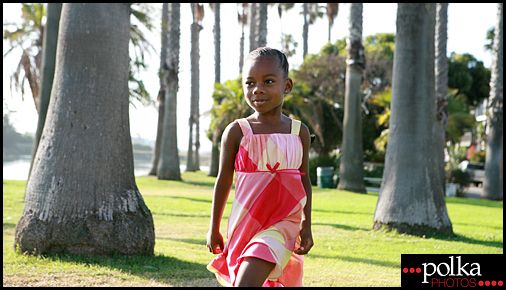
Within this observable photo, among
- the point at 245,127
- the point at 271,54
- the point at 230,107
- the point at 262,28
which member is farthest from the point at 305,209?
the point at 230,107

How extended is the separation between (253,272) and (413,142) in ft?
20.3

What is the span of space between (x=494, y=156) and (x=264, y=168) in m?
16.6

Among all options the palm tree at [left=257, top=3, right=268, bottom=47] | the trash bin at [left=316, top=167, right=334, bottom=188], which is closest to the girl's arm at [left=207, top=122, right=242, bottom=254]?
the palm tree at [left=257, top=3, right=268, bottom=47]

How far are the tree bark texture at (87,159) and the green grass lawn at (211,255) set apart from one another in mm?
242

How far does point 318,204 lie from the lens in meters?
12.3

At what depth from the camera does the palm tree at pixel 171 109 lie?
21.6m

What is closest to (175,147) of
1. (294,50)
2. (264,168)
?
(264,168)

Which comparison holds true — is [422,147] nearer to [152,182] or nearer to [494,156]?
[494,156]

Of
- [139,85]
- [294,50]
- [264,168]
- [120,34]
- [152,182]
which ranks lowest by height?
[152,182]

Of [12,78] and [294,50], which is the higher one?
[294,50]

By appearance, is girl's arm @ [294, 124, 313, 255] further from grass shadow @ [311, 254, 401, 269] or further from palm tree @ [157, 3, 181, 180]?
palm tree @ [157, 3, 181, 180]

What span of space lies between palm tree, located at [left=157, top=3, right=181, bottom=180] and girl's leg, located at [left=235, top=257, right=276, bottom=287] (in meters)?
19.7

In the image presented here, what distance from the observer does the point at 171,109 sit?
844 inches

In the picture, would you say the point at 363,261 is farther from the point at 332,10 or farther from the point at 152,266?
the point at 332,10
